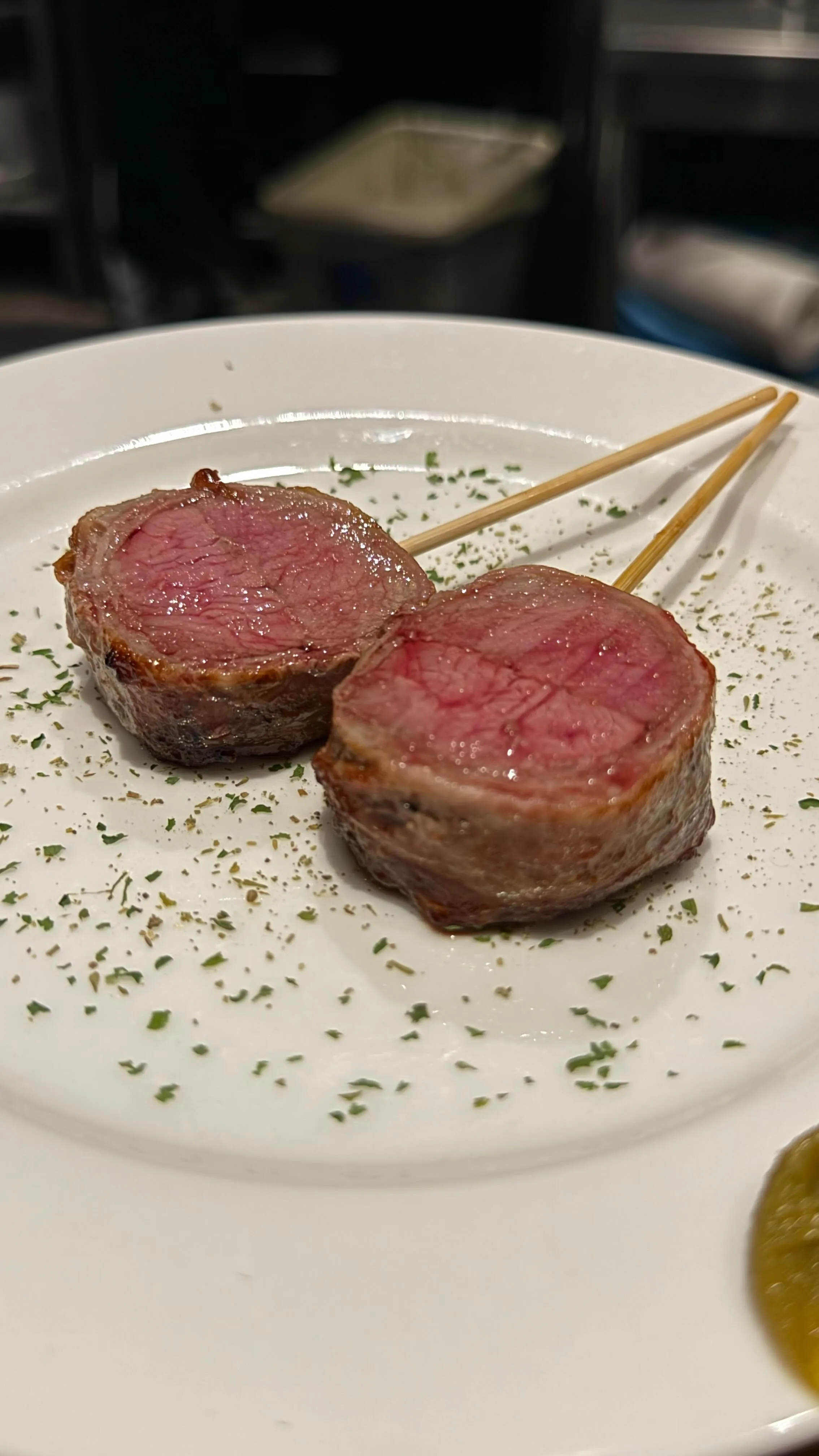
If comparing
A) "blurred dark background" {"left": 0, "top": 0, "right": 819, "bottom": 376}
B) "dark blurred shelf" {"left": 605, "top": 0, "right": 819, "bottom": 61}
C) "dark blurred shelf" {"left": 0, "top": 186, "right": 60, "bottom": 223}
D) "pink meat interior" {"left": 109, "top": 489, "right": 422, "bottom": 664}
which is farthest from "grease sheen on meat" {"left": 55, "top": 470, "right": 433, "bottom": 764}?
"dark blurred shelf" {"left": 0, "top": 186, "right": 60, "bottom": 223}

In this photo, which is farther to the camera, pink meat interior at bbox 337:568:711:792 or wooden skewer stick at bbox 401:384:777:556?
wooden skewer stick at bbox 401:384:777:556

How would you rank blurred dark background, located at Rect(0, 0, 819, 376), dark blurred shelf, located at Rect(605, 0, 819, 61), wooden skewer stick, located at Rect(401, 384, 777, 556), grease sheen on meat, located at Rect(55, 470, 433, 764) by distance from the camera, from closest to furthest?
grease sheen on meat, located at Rect(55, 470, 433, 764) → wooden skewer stick, located at Rect(401, 384, 777, 556) → dark blurred shelf, located at Rect(605, 0, 819, 61) → blurred dark background, located at Rect(0, 0, 819, 376)

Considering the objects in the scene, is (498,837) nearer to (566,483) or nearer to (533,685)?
(533,685)

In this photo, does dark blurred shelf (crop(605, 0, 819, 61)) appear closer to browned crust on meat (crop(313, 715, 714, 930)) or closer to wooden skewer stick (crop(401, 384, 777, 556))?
wooden skewer stick (crop(401, 384, 777, 556))

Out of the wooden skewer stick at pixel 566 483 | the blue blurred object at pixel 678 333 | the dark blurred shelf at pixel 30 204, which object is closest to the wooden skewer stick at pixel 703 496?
the wooden skewer stick at pixel 566 483

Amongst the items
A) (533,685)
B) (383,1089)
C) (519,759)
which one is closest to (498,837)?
(519,759)
